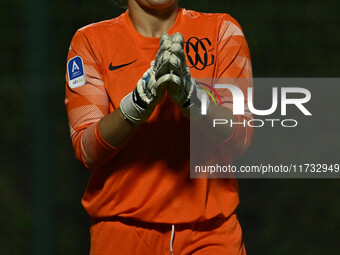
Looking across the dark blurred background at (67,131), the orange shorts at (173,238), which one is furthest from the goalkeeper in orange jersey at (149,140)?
the dark blurred background at (67,131)

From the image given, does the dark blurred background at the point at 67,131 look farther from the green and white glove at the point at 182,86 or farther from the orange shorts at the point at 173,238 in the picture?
the green and white glove at the point at 182,86

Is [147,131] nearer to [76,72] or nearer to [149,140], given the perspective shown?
[149,140]

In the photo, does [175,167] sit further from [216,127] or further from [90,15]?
[90,15]

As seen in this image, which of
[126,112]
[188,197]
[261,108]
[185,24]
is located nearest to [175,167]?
[188,197]

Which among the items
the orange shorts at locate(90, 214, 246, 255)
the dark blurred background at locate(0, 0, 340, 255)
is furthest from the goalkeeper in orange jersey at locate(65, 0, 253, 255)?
the dark blurred background at locate(0, 0, 340, 255)

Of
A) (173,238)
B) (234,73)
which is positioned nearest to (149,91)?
(234,73)

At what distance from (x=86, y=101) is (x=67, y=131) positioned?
1.33 metres

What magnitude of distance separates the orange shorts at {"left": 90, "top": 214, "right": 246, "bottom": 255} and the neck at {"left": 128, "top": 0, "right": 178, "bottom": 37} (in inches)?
24.6

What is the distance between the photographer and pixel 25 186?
3846mm

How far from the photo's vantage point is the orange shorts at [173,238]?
2.47m

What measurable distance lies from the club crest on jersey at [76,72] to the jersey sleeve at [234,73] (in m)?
0.44

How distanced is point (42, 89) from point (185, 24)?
1402 mm

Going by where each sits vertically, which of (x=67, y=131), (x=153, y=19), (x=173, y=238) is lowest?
(x=173, y=238)

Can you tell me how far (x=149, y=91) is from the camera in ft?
7.57
